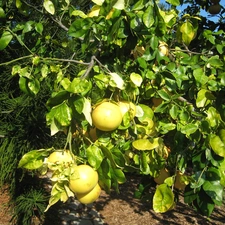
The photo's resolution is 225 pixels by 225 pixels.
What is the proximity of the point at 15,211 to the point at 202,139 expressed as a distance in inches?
99.1

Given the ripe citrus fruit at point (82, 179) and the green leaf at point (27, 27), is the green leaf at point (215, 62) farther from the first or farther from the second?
the green leaf at point (27, 27)

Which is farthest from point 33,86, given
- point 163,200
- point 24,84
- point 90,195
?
point 163,200

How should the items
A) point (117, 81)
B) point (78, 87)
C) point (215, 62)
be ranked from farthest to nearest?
point (215, 62) → point (117, 81) → point (78, 87)

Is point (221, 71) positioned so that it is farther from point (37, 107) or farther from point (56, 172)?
point (37, 107)

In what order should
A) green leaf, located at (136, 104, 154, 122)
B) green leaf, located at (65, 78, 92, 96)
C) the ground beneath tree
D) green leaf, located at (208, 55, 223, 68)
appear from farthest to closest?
the ground beneath tree → green leaf, located at (208, 55, 223, 68) → green leaf, located at (136, 104, 154, 122) → green leaf, located at (65, 78, 92, 96)

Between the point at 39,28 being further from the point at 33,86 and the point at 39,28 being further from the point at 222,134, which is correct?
the point at 222,134

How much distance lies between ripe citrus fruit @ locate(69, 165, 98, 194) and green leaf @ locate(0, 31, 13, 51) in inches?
19.5

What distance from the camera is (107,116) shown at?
0.80 m

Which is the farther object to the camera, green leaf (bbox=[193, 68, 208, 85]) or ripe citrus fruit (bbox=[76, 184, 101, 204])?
green leaf (bbox=[193, 68, 208, 85])

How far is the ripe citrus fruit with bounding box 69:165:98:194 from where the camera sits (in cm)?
76

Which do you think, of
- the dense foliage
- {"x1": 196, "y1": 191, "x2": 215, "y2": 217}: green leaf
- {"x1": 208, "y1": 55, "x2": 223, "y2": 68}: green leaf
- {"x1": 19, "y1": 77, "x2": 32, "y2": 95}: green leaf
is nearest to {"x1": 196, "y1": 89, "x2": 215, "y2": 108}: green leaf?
the dense foliage

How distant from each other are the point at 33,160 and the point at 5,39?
1.47 feet

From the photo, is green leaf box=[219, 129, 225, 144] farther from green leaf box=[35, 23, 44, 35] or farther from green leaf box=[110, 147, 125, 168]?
green leaf box=[35, 23, 44, 35]

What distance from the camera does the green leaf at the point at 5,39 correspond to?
106 cm
